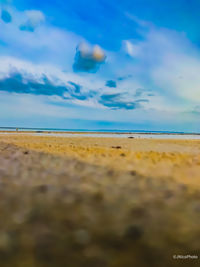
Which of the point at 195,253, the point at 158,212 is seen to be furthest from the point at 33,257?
the point at 158,212

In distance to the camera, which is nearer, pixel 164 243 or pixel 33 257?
pixel 33 257

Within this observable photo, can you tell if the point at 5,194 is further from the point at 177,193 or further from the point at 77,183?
the point at 177,193

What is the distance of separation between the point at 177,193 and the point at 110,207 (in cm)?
133

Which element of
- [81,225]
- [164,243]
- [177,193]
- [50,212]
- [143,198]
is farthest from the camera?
[177,193]

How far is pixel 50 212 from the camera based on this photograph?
2.82 meters

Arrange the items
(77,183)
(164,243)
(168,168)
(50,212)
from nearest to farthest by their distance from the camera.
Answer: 1. (164,243)
2. (50,212)
3. (77,183)
4. (168,168)

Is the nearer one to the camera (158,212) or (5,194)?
(158,212)

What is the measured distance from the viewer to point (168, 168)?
5.68m

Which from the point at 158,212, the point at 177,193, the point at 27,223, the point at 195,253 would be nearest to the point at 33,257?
the point at 27,223

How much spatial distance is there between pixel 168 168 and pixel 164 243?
12.2 ft

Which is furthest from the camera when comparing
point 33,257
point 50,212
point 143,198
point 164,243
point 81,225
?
point 143,198

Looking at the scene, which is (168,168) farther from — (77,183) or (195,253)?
(195,253)

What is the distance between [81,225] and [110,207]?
68cm

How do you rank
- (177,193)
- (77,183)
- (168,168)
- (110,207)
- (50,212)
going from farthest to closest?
(168,168) → (77,183) → (177,193) → (110,207) → (50,212)
